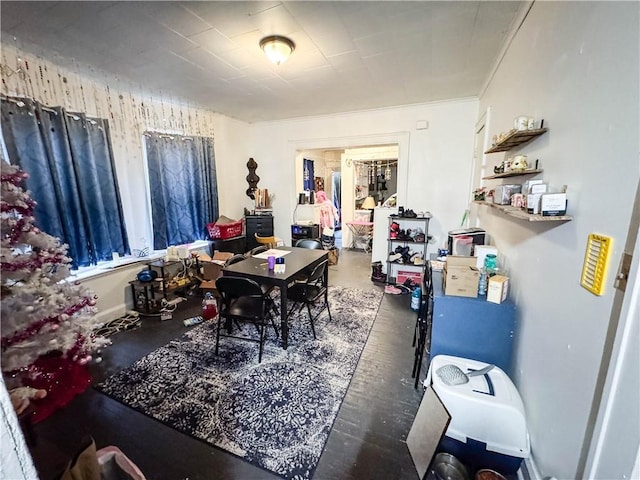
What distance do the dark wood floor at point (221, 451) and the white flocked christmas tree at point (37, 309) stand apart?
0.21m

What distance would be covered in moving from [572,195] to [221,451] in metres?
2.14

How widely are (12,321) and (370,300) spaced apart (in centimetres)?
313

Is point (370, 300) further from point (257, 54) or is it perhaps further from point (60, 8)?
point (60, 8)

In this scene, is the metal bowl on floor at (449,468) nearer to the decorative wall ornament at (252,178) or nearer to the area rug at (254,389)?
the area rug at (254,389)

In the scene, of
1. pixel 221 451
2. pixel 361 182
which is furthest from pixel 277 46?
pixel 361 182

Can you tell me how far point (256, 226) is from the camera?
4.64 metres

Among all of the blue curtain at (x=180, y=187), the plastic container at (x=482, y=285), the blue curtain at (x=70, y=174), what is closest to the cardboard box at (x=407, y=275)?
the plastic container at (x=482, y=285)

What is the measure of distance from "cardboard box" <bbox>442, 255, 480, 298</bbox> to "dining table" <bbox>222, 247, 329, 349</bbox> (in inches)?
50.0

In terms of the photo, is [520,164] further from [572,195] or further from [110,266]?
[110,266]

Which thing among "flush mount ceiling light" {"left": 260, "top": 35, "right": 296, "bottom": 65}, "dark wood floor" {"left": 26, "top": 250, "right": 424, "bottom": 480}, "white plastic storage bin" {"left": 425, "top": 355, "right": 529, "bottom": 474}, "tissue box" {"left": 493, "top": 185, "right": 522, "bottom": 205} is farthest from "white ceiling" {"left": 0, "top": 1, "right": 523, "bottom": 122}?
"dark wood floor" {"left": 26, "top": 250, "right": 424, "bottom": 480}

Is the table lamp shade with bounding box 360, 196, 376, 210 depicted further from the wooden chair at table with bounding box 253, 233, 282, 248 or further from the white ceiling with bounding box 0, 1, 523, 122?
the white ceiling with bounding box 0, 1, 523, 122

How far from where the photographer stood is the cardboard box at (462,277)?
1693 mm

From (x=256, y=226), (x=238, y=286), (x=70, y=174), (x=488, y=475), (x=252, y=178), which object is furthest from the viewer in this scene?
(x=252, y=178)

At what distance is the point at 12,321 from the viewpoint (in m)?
1.23
